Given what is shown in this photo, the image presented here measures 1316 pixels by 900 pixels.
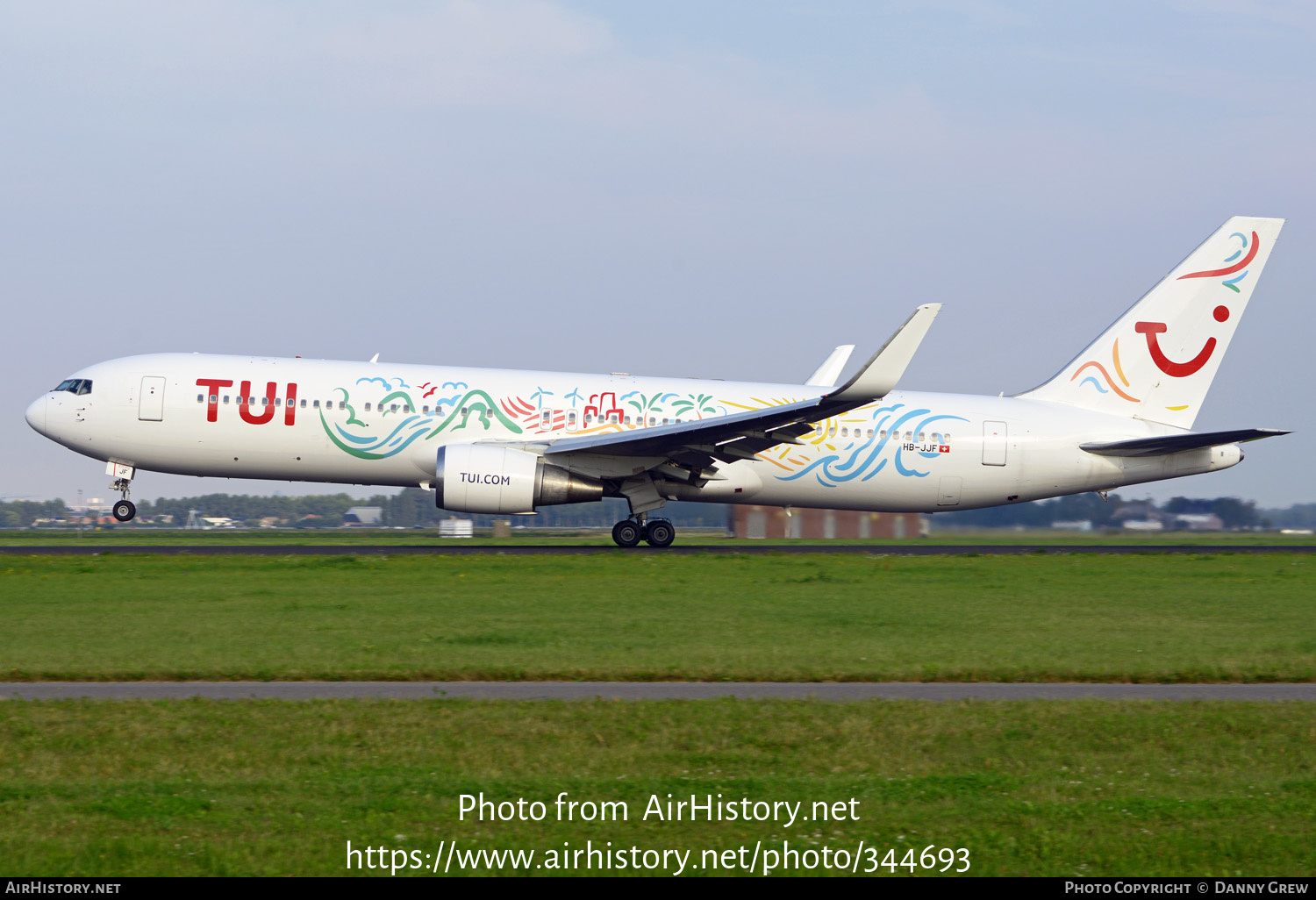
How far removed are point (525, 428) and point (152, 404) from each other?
27.8ft

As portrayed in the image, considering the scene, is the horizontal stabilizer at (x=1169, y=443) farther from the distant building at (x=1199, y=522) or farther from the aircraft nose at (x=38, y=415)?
the aircraft nose at (x=38, y=415)

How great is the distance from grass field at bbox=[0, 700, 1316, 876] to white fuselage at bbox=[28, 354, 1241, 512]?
17.5 meters

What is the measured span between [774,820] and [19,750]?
5605 mm

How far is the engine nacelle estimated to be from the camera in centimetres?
2605

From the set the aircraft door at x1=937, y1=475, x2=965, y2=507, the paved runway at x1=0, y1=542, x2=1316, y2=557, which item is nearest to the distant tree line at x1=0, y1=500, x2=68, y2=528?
the paved runway at x1=0, y1=542, x2=1316, y2=557

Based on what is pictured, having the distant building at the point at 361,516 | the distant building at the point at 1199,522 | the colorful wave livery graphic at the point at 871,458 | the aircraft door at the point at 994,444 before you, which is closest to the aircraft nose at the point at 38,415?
the colorful wave livery graphic at the point at 871,458

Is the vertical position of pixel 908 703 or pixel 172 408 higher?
pixel 172 408

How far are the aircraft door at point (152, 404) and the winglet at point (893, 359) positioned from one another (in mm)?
15090

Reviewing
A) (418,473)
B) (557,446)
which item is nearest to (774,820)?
(557,446)

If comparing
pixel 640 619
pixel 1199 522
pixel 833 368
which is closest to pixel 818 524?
pixel 833 368

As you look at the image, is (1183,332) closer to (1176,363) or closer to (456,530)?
(1176,363)

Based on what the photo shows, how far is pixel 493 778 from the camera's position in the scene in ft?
26.9
